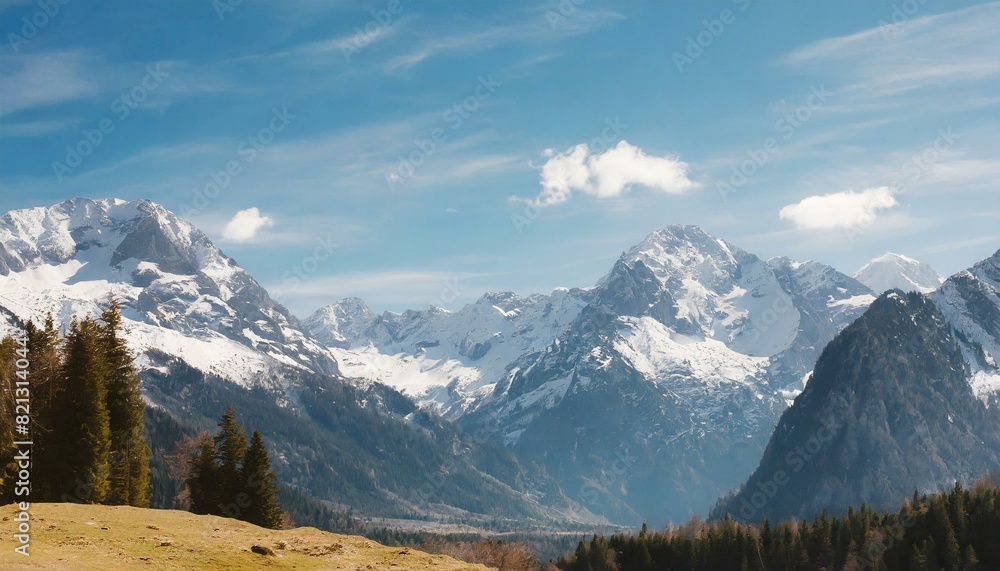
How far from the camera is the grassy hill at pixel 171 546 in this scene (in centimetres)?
5019

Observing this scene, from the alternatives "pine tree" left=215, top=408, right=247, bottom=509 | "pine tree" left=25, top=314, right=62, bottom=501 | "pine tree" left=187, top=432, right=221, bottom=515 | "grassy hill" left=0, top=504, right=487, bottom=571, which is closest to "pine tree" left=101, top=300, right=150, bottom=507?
"pine tree" left=25, top=314, right=62, bottom=501

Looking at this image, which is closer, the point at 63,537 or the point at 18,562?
the point at 18,562

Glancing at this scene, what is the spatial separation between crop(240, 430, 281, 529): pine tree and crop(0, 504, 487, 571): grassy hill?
131 ft

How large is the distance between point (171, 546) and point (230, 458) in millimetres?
60117

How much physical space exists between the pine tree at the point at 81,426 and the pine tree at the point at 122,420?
4.75 metres

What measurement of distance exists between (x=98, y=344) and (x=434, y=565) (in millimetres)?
49140

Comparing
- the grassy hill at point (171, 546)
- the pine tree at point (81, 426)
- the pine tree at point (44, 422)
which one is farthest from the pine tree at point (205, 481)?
the grassy hill at point (171, 546)

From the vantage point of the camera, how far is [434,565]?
2350 inches

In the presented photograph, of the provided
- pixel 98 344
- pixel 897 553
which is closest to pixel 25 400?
pixel 98 344

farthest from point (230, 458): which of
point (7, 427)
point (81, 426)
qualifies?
point (7, 427)

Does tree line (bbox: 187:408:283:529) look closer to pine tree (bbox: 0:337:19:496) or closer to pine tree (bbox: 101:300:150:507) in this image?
pine tree (bbox: 101:300:150:507)

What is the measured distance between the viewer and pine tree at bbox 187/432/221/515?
112375 millimetres

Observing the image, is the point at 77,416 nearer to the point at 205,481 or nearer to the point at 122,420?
the point at 122,420

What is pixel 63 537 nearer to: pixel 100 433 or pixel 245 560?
pixel 245 560
